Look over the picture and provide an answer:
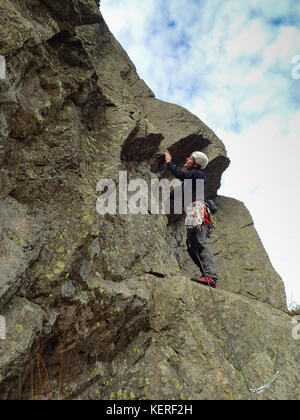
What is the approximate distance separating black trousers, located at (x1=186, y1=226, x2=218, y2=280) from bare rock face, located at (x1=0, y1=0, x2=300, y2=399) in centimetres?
83

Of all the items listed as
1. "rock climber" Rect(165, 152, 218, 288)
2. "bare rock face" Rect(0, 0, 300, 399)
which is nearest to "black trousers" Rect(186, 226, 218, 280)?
"rock climber" Rect(165, 152, 218, 288)

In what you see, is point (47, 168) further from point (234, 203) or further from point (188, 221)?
point (234, 203)

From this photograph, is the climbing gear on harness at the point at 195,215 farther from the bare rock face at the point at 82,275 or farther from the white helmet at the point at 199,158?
the white helmet at the point at 199,158

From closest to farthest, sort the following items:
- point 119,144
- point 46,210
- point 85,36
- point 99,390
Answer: point 99,390 < point 46,210 < point 119,144 < point 85,36

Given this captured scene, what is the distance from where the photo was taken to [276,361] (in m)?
6.24

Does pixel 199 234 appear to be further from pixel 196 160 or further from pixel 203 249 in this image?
pixel 196 160

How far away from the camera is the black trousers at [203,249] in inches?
305

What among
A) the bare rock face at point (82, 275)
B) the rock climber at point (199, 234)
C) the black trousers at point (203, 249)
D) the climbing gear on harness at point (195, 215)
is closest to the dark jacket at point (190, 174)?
the rock climber at point (199, 234)

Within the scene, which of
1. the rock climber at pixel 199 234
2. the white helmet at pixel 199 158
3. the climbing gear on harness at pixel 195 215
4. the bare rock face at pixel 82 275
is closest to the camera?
the bare rock face at pixel 82 275

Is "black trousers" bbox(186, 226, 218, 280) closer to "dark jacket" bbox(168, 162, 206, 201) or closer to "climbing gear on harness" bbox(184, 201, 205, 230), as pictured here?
"climbing gear on harness" bbox(184, 201, 205, 230)

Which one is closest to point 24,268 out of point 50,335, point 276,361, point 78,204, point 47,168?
point 50,335

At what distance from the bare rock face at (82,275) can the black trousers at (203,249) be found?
83 centimetres

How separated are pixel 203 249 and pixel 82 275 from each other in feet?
13.0
